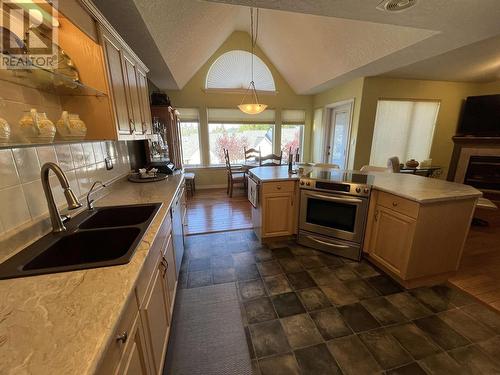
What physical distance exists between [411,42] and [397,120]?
227cm

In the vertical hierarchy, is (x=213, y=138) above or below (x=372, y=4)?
below

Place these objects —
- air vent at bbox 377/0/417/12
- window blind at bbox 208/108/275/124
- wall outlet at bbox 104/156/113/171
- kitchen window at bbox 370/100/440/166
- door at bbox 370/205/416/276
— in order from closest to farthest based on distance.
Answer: air vent at bbox 377/0/417/12 → door at bbox 370/205/416/276 → wall outlet at bbox 104/156/113/171 → kitchen window at bbox 370/100/440/166 → window blind at bbox 208/108/275/124

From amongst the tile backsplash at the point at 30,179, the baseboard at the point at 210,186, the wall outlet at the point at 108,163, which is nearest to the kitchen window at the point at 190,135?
the baseboard at the point at 210,186

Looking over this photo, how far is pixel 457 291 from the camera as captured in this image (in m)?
1.96

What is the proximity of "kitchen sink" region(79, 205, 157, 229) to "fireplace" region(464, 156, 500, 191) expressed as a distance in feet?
20.0

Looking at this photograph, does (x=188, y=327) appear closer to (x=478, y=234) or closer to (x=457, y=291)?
(x=457, y=291)

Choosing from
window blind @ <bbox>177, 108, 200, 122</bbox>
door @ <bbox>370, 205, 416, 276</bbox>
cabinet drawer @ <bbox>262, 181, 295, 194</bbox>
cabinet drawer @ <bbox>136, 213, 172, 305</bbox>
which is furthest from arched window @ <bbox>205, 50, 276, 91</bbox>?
cabinet drawer @ <bbox>136, 213, 172, 305</bbox>

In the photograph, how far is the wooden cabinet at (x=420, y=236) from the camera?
1.81 metres

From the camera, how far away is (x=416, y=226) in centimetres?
179

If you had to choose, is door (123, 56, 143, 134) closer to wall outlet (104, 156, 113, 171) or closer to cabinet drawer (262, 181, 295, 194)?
wall outlet (104, 156, 113, 171)

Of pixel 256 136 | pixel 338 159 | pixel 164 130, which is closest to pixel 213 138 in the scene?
pixel 256 136

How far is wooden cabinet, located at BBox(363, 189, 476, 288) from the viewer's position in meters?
1.81

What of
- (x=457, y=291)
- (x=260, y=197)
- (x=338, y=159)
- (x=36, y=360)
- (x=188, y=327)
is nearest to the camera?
(x=36, y=360)

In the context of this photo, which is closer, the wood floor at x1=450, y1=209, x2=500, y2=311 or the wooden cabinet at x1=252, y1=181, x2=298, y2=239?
the wood floor at x1=450, y1=209, x2=500, y2=311
